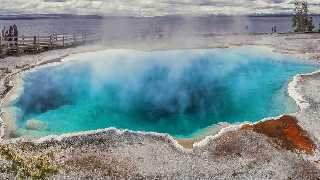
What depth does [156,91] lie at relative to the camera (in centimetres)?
3694

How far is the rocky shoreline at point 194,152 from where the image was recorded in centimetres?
2172

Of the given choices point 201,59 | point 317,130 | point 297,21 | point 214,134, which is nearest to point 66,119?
point 214,134

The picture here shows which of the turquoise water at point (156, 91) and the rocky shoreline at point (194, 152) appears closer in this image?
the rocky shoreline at point (194, 152)

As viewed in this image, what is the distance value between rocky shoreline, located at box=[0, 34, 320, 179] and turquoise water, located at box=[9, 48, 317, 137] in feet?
10.2

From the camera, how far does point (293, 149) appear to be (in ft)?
80.0

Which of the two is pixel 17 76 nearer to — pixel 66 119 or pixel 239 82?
pixel 66 119

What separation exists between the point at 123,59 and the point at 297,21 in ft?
148

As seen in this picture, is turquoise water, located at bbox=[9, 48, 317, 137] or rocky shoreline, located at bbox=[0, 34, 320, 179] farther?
turquoise water, located at bbox=[9, 48, 317, 137]

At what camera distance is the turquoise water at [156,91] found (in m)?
30.3

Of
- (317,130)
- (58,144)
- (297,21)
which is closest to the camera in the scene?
(58,144)

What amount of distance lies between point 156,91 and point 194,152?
13.6 m

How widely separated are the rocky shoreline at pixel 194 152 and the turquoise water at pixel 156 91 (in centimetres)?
311

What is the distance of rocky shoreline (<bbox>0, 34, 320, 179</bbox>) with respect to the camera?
855 inches

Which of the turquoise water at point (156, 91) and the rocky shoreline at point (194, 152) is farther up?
the turquoise water at point (156, 91)
